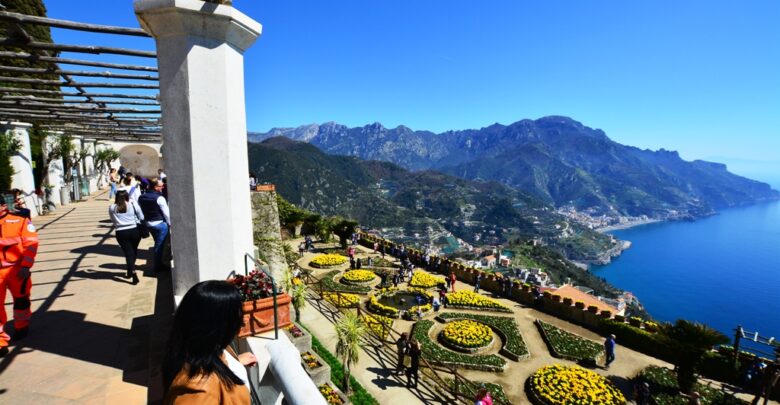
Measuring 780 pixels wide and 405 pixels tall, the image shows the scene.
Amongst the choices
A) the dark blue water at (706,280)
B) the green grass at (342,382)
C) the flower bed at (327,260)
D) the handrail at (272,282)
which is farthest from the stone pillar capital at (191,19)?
the dark blue water at (706,280)

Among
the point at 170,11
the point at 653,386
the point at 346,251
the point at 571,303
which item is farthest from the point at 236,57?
the point at 346,251

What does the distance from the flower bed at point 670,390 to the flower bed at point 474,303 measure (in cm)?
620

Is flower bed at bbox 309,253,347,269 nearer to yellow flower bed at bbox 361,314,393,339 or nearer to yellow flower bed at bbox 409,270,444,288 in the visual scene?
yellow flower bed at bbox 409,270,444,288

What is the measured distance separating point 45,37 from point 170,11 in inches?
1055

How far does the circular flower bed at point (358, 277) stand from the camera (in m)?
20.5

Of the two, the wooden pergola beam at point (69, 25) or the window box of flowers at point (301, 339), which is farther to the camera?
the window box of flowers at point (301, 339)

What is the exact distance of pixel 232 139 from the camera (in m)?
4.36

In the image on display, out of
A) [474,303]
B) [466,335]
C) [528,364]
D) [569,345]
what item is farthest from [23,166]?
[569,345]

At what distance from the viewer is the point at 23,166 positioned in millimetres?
13828

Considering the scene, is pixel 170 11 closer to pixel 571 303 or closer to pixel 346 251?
pixel 571 303

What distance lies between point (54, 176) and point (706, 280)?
184m

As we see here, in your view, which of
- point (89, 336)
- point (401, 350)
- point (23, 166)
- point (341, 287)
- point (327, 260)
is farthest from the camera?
point (327, 260)

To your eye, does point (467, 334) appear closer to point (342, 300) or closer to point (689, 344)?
point (342, 300)

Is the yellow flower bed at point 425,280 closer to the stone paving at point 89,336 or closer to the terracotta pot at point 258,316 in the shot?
the stone paving at point 89,336
